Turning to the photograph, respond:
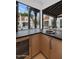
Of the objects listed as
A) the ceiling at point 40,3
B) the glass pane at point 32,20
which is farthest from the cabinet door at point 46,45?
the ceiling at point 40,3

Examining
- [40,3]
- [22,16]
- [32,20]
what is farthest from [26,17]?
[40,3]

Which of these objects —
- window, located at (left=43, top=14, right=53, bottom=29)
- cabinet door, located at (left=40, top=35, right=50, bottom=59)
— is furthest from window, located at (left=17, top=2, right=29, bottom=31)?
window, located at (left=43, top=14, right=53, bottom=29)

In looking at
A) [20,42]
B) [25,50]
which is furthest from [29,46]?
[20,42]

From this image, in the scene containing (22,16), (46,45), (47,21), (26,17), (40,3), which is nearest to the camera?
(46,45)

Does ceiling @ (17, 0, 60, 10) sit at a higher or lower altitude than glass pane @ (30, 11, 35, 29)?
higher

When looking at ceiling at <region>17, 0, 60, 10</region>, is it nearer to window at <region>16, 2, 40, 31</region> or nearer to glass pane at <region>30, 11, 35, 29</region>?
window at <region>16, 2, 40, 31</region>

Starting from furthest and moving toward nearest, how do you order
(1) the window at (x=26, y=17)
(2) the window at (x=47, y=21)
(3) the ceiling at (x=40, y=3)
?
(2) the window at (x=47, y=21) → (3) the ceiling at (x=40, y=3) → (1) the window at (x=26, y=17)

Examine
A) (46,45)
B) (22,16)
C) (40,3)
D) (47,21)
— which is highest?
(40,3)

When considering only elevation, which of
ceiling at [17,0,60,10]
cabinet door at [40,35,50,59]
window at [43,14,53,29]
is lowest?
cabinet door at [40,35,50,59]

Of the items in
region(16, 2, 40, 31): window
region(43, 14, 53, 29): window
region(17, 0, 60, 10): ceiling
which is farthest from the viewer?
region(43, 14, 53, 29): window

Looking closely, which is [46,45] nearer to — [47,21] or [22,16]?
[22,16]

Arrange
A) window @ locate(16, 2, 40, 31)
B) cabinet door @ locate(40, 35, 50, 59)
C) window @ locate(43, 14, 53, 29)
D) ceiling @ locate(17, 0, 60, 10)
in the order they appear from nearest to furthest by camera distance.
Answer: cabinet door @ locate(40, 35, 50, 59), window @ locate(16, 2, 40, 31), ceiling @ locate(17, 0, 60, 10), window @ locate(43, 14, 53, 29)

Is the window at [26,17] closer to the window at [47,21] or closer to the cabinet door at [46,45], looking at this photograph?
the window at [47,21]
